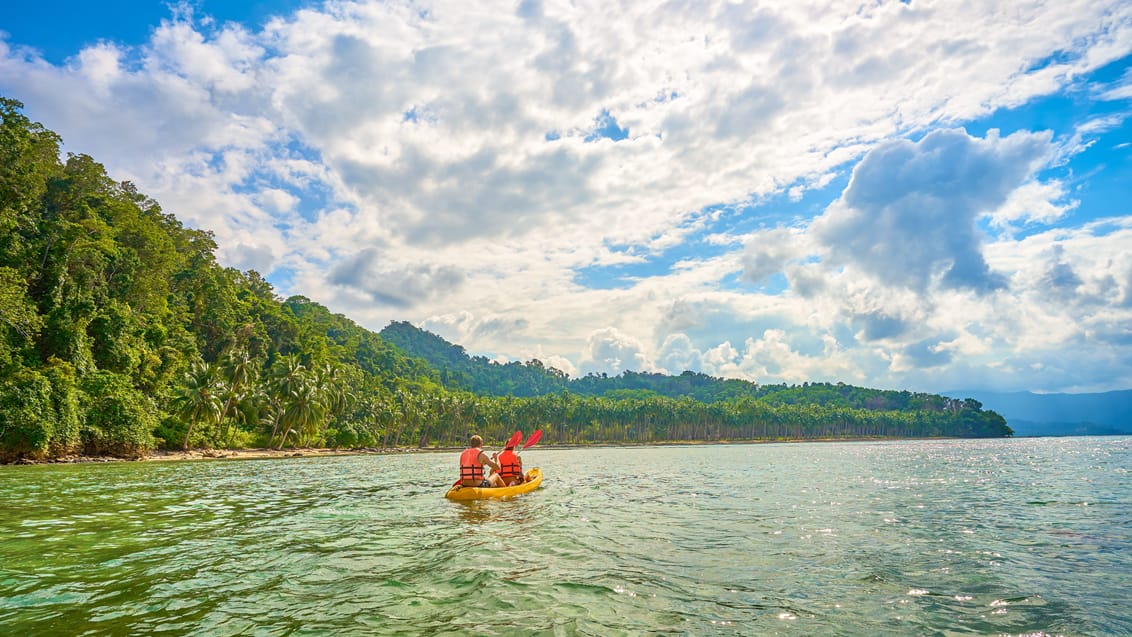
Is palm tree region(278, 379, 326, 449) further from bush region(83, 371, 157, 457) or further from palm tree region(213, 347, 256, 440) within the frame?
bush region(83, 371, 157, 457)

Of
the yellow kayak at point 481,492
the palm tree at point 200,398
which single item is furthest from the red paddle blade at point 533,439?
the palm tree at point 200,398

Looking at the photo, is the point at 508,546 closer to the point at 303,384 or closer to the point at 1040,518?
the point at 1040,518

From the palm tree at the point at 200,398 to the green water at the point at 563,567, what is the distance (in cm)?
5092

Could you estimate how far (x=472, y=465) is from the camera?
72.7 ft

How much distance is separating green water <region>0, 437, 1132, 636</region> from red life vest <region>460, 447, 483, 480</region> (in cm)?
145

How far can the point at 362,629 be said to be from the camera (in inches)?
288

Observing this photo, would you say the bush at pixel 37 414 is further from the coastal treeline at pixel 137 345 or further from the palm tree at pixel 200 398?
the palm tree at pixel 200 398

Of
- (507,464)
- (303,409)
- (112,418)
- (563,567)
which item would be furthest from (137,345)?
(563,567)

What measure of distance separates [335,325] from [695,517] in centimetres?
19125

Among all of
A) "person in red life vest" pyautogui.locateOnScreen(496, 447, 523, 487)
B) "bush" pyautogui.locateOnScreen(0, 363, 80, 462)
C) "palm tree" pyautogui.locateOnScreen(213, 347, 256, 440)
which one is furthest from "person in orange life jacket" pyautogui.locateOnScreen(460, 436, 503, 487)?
"palm tree" pyautogui.locateOnScreen(213, 347, 256, 440)

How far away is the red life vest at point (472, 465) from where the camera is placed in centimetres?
2216

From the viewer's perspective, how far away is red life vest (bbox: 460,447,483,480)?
72.7ft

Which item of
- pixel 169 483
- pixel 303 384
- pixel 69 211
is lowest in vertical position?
pixel 169 483

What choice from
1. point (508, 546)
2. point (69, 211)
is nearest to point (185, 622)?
point (508, 546)
